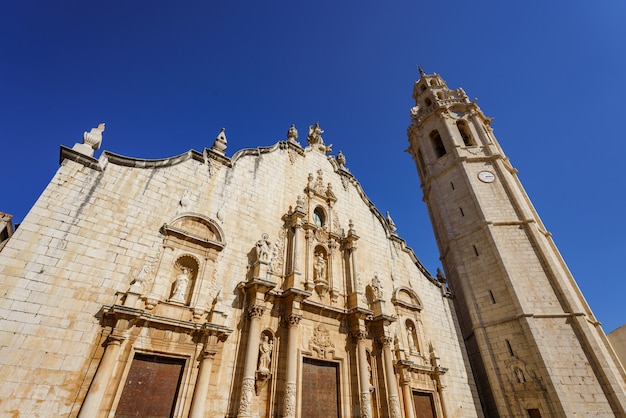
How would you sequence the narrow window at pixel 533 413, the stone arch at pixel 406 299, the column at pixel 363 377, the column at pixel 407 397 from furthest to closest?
the stone arch at pixel 406 299
the narrow window at pixel 533 413
the column at pixel 407 397
the column at pixel 363 377

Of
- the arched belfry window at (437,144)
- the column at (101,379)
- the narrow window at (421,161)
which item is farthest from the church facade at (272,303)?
the narrow window at (421,161)

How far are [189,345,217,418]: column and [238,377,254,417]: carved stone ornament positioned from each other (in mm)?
884

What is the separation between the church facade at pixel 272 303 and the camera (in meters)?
6.70

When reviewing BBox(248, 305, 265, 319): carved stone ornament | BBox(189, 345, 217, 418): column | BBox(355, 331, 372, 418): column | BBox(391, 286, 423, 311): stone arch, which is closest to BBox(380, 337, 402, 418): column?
BBox(355, 331, 372, 418): column

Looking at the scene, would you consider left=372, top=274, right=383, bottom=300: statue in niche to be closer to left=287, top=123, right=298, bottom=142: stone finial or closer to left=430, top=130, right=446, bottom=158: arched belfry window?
left=287, top=123, right=298, bottom=142: stone finial

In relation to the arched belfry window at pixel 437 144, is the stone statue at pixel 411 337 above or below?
below

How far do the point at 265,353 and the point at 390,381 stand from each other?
451 cm

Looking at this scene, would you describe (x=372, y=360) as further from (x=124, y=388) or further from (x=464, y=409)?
(x=124, y=388)

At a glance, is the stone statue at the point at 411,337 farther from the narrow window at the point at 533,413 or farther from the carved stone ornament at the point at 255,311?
the carved stone ornament at the point at 255,311

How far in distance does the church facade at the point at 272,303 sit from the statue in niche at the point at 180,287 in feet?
0.19

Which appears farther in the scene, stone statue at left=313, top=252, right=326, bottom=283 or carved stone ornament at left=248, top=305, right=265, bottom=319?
stone statue at left=313, top=252, right=326, bottom=283

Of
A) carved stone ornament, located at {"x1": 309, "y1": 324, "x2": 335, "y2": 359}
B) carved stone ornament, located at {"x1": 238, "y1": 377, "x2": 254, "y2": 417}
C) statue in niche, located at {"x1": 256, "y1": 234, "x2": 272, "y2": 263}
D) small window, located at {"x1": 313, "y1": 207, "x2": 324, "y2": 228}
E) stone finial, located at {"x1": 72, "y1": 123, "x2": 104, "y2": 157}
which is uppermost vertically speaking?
small window, located at {"x1": 313, "y1": 207, "x2": 324, "y2": 228}

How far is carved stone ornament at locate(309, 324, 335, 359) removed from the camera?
10031mm

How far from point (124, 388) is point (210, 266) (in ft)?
11.0
